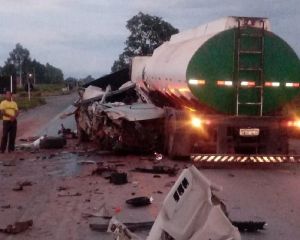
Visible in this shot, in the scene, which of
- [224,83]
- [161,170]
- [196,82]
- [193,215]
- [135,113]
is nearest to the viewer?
A: [193,215]

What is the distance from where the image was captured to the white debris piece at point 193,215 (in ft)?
13.7

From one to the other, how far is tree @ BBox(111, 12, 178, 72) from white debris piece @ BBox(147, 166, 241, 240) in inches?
1396

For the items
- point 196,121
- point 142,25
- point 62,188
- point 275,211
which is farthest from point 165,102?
point 142,25

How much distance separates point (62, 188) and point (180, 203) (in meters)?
7.53

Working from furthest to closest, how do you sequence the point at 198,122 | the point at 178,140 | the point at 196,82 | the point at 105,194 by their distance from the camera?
1. the point at 178,140
2. the point at 198,122
3. the point at 196,82
4. the point at 105,194

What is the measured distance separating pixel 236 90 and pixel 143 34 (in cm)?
2981

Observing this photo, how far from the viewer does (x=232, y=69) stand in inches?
563

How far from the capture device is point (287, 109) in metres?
15.1

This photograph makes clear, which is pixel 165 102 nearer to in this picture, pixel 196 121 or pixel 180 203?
pixel 196 121

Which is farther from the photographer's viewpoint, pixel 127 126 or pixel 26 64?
pixel 26 64

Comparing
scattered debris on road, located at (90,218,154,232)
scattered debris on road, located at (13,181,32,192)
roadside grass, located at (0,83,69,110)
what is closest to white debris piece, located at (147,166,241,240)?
scattered debris on road, located at (90,218,154,232)

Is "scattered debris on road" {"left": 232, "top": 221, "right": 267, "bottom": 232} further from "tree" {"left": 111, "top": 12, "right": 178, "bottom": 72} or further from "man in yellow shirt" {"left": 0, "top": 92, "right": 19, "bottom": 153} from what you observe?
"tree" {"left": 111, "top": 12, "right": 178, "bottom": 72}

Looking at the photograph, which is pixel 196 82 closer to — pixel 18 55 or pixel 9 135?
pixel 9 135

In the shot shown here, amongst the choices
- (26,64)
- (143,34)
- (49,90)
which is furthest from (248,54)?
(26,64)
